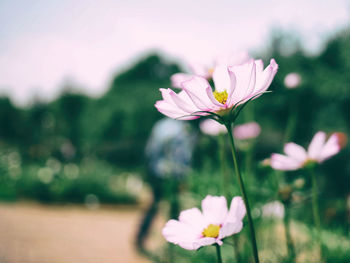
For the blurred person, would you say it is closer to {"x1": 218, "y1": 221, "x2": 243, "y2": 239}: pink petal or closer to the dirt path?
the dirt path

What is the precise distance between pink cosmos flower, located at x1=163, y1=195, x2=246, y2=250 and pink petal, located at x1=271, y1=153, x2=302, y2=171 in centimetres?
18

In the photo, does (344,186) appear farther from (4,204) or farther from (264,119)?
(4,204)

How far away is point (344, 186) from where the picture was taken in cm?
567

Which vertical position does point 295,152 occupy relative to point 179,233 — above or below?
above

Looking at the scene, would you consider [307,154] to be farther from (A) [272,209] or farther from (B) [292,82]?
(A) [272,209]

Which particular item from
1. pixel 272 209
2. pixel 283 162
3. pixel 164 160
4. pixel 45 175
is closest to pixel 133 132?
pixel 45 175

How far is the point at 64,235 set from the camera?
3.70 metres

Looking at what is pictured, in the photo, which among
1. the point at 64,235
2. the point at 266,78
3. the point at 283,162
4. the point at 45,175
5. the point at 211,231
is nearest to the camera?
the point at 266,78

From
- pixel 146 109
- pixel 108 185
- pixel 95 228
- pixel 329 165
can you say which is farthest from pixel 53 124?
pixel 329 165

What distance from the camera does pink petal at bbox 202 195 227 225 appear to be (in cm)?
71

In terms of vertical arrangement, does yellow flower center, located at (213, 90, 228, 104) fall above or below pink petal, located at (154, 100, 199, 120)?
above

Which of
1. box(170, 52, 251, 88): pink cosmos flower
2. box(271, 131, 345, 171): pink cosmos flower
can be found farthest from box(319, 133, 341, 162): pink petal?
box(170, 52, 251, 88): pink cosmos flower

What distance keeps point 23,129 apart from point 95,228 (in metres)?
11.5

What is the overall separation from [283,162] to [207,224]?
0.89ft
